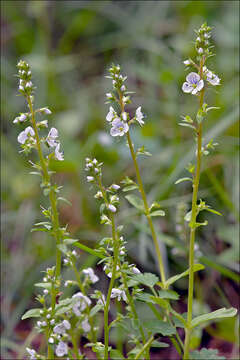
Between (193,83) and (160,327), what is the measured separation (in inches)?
30.7

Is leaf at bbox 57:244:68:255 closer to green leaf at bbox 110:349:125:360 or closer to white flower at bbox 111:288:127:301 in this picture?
white flower at bbox 111:288:127:301

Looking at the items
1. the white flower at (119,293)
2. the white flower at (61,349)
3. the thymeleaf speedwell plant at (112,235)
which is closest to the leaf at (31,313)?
the thymeleaf speedwell plant at (112,235)

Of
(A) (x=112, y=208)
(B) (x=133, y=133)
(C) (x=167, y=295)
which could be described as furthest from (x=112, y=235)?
(B) (x=133, y=133)

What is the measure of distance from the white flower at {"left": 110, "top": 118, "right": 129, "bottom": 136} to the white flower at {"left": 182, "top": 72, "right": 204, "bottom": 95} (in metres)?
0.21

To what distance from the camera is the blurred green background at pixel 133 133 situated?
102 inches

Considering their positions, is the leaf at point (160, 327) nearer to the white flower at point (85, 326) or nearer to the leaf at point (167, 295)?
the leaf at point (167, 295)

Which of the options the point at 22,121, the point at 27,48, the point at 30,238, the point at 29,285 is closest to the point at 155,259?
the point at 29,285

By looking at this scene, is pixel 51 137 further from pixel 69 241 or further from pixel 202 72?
pixel 202 72

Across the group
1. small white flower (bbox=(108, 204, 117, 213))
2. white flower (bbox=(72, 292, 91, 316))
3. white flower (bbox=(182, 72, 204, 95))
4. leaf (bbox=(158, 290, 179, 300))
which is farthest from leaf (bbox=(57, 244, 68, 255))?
white flower (bbox=(182, 72, 204, 95))

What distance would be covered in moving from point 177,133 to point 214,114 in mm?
293

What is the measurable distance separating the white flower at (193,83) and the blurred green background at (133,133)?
0.42 meters

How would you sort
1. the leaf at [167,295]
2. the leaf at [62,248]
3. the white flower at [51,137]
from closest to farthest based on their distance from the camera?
the leaf at [62,248]
the white flower at [51,137]
the leaf at [167,295]

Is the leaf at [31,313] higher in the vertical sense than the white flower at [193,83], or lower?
lower

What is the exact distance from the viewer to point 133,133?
3611mm
